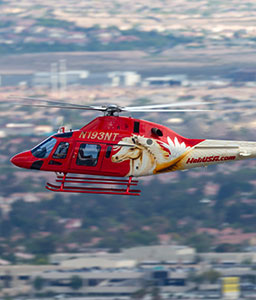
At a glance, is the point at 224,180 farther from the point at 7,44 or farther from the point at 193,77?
the point at 7,44

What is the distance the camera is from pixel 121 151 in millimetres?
14711

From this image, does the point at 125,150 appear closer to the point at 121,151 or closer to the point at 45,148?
the point at 121,151

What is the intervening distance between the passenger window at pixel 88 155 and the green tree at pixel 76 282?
2926 centimetres

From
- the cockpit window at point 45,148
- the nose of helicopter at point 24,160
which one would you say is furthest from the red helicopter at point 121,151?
the nose of helicopter at point 24,160

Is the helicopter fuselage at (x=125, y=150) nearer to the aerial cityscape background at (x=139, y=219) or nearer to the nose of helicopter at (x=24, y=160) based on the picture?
the nose of helicopter at (x=24, y=160)

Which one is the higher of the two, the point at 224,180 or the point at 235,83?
the point at 235,83

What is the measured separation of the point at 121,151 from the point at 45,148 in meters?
1.63

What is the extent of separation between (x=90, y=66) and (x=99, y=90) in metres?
22.2

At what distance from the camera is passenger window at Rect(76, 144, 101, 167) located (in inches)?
580

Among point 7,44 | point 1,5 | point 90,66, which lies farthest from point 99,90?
point 1,5

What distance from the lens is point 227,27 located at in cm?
11081

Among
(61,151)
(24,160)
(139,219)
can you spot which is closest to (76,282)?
(139,219)

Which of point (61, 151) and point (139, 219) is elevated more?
point (139, 219)

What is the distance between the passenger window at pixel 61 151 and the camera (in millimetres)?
14914
